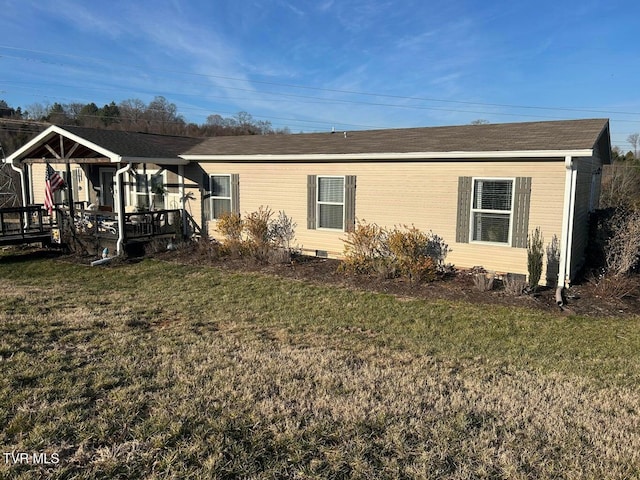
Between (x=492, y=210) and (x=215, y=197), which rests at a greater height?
(x=215, y=197)

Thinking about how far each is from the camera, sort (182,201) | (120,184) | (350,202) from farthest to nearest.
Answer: (182,201), (120,184), (350,202)

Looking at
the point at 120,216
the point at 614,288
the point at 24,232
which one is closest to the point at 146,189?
the point at 120,216

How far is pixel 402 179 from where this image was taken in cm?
991

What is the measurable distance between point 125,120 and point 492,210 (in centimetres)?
3969

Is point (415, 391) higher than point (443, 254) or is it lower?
lower

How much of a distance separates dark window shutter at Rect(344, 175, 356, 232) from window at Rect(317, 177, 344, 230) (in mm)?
137

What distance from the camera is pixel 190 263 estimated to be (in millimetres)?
11047

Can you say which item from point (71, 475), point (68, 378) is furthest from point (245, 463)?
point (68, 378)

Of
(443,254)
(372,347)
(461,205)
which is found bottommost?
(372,347)

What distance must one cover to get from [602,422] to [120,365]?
4298 millimetres

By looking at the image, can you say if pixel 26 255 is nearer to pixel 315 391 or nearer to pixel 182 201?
pixel 182 201

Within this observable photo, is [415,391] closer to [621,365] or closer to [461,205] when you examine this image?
[621,365]

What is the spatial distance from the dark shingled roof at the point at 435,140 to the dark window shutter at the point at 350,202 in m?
0.67

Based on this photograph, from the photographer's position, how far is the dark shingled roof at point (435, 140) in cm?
Result: 858
